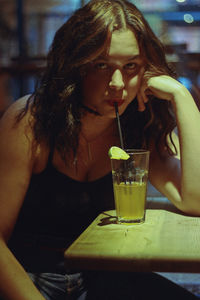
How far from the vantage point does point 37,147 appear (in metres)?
1.51

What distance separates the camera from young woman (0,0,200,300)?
1447 millimetres

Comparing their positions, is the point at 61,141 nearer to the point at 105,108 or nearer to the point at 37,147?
the point at 37,147

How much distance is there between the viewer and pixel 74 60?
5.06 feet

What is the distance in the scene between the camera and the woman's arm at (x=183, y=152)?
4.97 feet

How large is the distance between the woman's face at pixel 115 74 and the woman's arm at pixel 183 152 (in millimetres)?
151

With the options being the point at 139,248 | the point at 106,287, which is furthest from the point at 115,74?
the point at 106,287

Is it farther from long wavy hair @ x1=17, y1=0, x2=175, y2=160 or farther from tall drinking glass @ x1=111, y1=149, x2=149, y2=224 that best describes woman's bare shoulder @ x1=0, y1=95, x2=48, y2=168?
tall drinking glass @ x1=111, y1=149, x2=149, y2=224

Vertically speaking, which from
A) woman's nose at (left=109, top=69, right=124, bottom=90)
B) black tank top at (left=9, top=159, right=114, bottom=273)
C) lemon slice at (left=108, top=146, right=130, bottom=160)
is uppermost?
woman's nose at (left=109, top=69, right=124, bottom=90)

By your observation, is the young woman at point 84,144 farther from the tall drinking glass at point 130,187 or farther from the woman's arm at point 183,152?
the tall drinking glass at point 130,187

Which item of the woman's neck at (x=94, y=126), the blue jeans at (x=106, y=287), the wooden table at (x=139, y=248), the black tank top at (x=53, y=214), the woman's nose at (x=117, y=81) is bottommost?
the blue jeans at (x=106, y=287)

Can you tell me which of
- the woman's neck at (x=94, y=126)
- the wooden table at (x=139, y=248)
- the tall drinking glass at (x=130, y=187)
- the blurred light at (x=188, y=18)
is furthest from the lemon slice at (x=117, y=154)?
the blurred light at (x=188, y=18)

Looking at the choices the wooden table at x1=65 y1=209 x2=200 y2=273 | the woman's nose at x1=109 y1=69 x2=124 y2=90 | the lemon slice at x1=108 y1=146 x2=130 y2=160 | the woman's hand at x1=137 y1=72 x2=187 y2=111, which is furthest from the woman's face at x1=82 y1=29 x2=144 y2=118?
the wooden table at x1=65 y1=209 x2=200 y2=273

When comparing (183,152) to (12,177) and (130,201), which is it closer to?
(130,201)

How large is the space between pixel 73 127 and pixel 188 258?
768 millimetres
